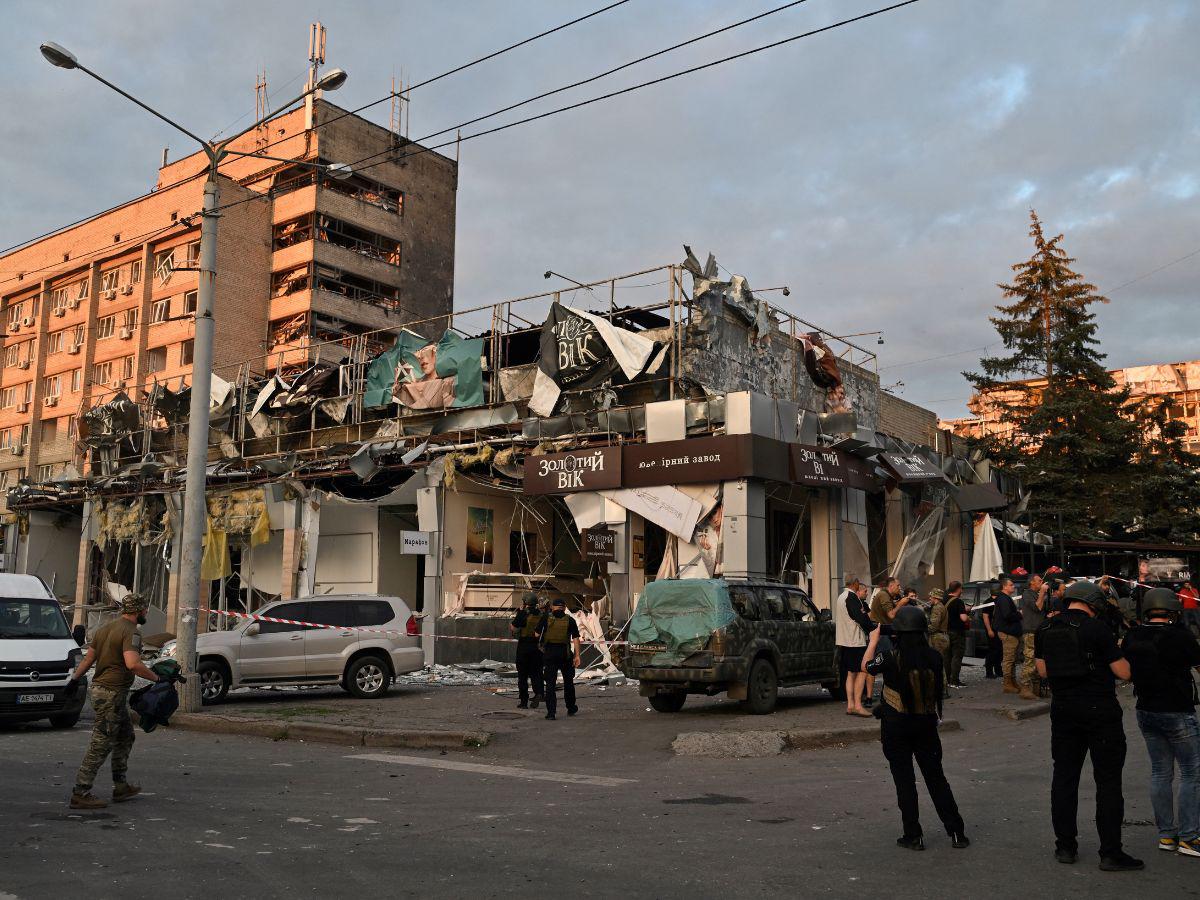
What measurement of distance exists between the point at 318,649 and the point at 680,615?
691 centimetres

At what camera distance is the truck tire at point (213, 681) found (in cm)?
1742

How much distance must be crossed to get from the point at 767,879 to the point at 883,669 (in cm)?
163

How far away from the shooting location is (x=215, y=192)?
17.0m

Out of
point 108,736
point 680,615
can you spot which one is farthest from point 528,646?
point 108,736

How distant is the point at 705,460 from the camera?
22.3 m

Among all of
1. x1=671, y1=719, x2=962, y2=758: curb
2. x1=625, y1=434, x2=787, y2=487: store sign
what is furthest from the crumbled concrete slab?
x1=625, y1=434, x2=787, y2=487: store sign

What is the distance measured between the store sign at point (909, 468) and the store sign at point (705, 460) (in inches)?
167

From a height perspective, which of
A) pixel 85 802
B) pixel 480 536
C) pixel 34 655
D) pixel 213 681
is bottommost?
pixel 85 802

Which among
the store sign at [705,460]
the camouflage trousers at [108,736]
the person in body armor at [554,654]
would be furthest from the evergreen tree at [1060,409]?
the camouflage trousers at [108,736]

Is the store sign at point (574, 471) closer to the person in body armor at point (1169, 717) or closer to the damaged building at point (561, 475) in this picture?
the damaged building at point (561, 475)

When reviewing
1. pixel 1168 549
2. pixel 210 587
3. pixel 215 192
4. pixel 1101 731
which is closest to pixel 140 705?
pixel 1101 731

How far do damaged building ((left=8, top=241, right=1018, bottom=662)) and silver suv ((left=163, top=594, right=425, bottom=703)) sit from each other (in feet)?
17.6

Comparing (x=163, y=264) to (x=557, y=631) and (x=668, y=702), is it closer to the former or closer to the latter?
(x=557, y=631)

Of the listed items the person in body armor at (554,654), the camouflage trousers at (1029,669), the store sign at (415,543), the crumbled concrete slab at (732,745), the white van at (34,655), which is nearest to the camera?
the crumbled concrete slab at (732,745)
